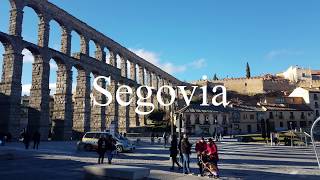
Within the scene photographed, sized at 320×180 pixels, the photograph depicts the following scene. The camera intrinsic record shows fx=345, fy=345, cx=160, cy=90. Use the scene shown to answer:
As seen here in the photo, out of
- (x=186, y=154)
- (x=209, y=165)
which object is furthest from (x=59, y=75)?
(x=209, y=165)

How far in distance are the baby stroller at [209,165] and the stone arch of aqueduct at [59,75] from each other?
97.0ft

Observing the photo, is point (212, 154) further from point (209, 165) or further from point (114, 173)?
point (114, 173)

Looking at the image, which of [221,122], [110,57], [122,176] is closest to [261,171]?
[122,176]

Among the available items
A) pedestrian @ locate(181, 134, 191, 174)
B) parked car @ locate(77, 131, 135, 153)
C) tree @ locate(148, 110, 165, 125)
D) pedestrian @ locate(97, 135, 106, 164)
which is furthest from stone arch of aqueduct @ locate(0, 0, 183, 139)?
pedestrian @ locate(181, 134, 191, 174)

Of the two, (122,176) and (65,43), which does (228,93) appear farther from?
(122,176)

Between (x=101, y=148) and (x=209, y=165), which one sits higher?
(x=101, y=148)

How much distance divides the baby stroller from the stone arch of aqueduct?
29578mm

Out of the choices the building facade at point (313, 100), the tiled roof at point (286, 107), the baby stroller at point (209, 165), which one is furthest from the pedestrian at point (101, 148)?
the building facade at point (313, 100)

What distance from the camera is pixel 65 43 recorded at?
5184 centimetres

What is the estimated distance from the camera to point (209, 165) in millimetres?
15031

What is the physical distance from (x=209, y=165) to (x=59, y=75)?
40.2m

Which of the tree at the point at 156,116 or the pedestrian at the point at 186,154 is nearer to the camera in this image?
the pedestrian at the point at 186,154

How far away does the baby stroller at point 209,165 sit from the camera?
14.8 m

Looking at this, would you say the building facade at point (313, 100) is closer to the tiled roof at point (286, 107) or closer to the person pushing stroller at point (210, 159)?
the tiled roof at point (286, 107)
